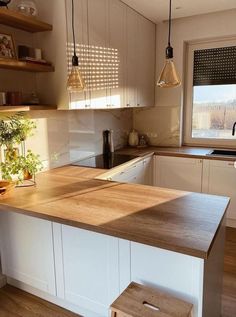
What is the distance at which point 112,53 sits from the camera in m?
2.72

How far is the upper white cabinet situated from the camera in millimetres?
2301

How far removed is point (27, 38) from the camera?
225 cm

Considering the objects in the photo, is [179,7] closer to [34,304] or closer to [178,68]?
[178,68]

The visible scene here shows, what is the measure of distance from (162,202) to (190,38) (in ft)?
8.82

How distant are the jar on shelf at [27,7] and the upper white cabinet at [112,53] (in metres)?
0.27

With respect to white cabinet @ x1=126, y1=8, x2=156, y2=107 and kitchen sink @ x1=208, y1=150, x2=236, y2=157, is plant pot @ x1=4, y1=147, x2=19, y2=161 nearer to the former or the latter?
white cabinet @ x1=126, y1=8, x2=156, y2=107

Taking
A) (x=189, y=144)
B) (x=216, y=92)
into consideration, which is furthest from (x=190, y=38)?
(x=189, y=144)

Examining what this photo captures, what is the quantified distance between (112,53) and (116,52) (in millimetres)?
91

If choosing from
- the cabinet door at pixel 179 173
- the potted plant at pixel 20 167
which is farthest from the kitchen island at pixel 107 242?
the cabinet door at pixel 179 173

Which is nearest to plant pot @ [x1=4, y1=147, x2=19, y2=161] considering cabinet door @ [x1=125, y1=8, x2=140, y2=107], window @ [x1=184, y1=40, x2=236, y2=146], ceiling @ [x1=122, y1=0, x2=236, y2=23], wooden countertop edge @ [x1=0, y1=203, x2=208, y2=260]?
wooden countertop edge @ [x1=0, y1=203, x2=208, y2=260]

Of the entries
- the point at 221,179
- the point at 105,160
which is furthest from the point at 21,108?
the point at 221,179

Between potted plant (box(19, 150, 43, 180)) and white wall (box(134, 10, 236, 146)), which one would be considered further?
white wall (box(134, 10, 236, 146))

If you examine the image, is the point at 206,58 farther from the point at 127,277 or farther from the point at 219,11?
the point at 127,277

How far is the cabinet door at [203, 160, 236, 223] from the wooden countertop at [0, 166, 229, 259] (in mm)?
1484
